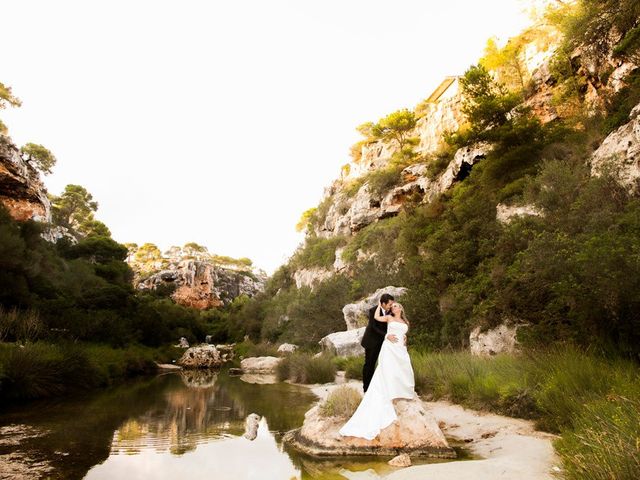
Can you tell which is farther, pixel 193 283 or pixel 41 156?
pixel 193 283

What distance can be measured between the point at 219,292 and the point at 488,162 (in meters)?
73.3

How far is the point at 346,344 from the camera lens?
2056 cm

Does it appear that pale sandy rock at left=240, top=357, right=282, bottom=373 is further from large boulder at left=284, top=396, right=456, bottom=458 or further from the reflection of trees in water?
large boulder at left=284, top=396, right=456, bottom=458

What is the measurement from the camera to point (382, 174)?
40938 mm

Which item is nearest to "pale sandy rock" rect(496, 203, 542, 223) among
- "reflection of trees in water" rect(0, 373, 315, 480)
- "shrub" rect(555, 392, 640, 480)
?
"reflection of trees in water" rect(0, 373, 315, 480)

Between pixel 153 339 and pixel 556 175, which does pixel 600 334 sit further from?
pixel 153 339

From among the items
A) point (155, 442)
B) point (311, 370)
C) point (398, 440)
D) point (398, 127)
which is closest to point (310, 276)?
point (398, 127)

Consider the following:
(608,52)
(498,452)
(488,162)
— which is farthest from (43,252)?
(608,52)

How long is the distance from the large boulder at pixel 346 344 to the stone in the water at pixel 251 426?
10.3m

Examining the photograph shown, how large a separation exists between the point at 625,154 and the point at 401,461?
13019mm

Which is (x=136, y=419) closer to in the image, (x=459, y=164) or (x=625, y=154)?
(x=625, y=154)

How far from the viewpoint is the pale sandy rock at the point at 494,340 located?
41.0 ft

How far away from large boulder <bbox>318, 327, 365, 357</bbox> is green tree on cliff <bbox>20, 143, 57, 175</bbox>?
125 feet

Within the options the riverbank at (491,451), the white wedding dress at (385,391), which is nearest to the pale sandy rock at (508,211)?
the riverbank at (491,451)
